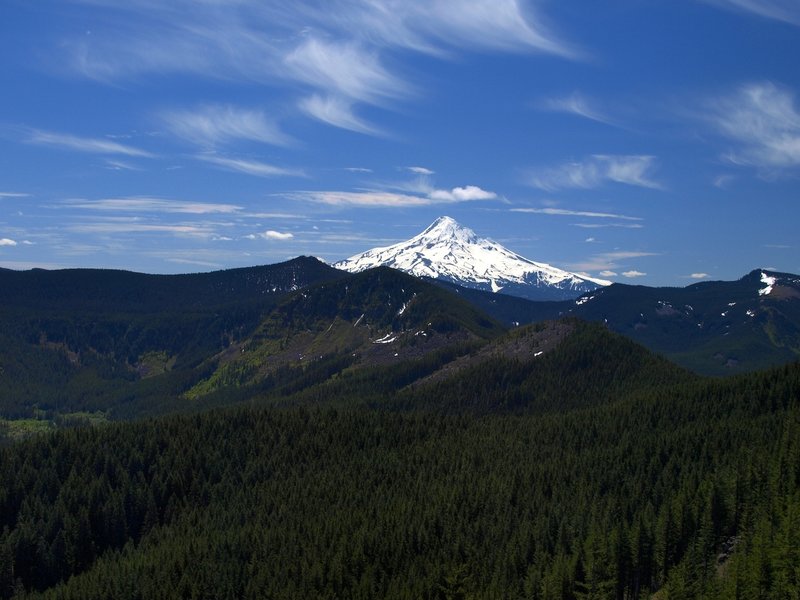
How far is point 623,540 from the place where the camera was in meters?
134

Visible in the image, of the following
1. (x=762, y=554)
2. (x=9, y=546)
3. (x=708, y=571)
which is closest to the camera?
(x=762, y=554)

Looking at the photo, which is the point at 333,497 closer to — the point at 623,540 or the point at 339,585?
the point at 339,585

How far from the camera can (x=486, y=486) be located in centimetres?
18538

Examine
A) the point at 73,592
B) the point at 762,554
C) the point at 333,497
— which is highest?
the point at 762,554

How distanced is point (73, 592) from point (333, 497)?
65322 mm

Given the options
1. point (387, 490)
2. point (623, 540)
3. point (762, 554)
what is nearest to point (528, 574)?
point (623, 540)

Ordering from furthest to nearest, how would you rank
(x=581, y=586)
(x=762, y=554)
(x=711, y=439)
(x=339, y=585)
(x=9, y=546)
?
(x=711, y=439) → (x=9, y=546) → (x=339, y=585) → (x=581, y=586) → (x=762, y=554)

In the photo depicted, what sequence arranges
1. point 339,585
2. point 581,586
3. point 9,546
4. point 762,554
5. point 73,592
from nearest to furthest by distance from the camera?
point 762,554 → point 581,586 → point 339,585 → point 73,592 → point 9,546

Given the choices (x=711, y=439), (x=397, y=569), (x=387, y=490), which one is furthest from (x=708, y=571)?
(x=387, y=490)

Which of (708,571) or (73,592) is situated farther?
Result: (73,592)

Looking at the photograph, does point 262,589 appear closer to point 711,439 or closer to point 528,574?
point 528,574

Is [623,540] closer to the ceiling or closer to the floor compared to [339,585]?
closer to the ceiling

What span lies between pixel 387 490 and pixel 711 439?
283 ft

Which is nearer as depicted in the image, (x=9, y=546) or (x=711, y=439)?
(x=9, y=546)
